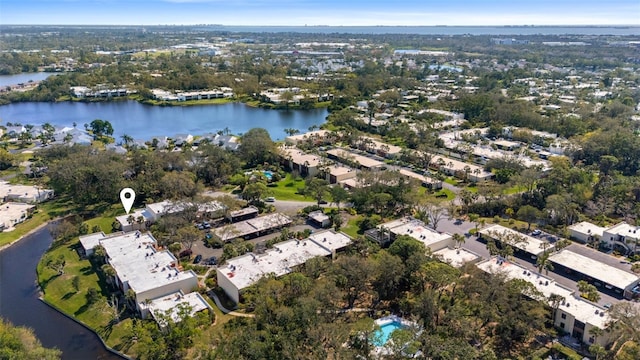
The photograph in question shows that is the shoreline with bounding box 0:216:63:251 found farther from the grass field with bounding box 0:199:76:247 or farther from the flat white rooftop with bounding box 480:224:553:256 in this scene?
the flat white rooftop with bounding box 480:224:553:256

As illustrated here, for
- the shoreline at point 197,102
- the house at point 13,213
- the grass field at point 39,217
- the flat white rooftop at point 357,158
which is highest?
the shoreline at point 197,102

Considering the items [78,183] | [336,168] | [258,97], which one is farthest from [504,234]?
[258,97]

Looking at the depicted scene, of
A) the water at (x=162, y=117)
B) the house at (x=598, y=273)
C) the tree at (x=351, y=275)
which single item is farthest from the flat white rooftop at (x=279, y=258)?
the water at (x=162, y=117)

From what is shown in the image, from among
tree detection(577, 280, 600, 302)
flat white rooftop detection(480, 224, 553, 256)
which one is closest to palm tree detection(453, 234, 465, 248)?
flat white rooftop detection(480, 224, 553, 256)

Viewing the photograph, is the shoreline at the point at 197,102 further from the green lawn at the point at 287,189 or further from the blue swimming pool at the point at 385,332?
→ the blue swimming pool at the point at 385,332

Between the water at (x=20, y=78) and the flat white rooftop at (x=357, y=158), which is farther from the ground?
the water at (x=20, y=78)

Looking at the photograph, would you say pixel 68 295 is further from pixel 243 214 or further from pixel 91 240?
pixel 243 214
